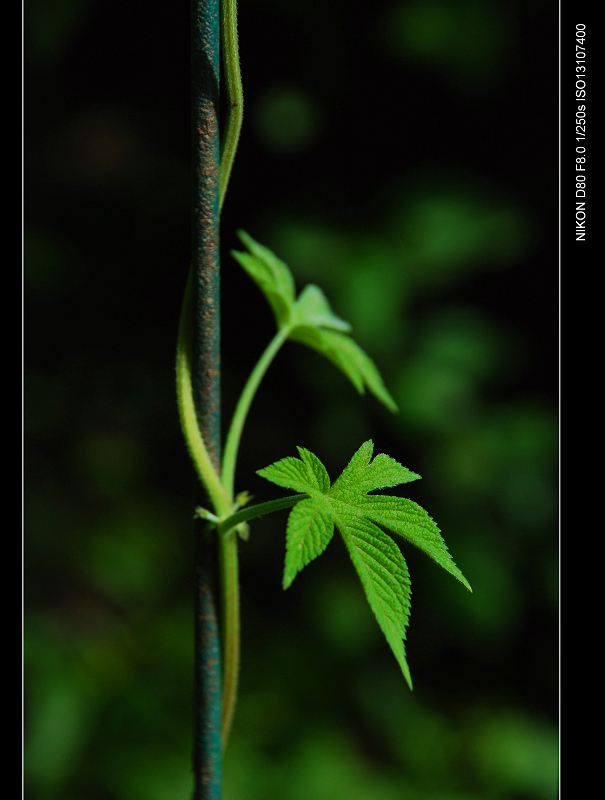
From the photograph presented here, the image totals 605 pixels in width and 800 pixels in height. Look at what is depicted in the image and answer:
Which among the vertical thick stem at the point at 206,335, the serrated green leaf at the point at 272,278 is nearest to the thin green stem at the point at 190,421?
the vertical thick stem at the point at 206,335

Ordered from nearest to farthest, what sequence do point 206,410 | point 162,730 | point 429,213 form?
point 206,410 < point 162,730 < point 429,213

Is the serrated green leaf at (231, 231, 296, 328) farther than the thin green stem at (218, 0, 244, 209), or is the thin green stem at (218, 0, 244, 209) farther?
the serrated green leaf at (231, 231, 296, 328)

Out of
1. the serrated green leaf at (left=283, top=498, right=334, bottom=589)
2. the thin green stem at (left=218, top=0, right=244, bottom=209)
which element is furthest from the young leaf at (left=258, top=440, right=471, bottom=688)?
the thin green stem at (left=218, top=0, right=244, bottom=209)

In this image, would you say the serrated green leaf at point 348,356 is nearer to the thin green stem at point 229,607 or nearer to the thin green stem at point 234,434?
the thin green stem at point 234,434

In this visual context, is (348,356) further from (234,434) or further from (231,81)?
(231,81)

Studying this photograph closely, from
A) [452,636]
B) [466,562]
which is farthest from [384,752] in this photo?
[466,562]

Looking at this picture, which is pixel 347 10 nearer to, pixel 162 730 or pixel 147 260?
pixel 147 260

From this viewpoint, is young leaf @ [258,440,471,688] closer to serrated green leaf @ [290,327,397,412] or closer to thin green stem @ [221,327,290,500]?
thin green stem @ [221,327,290,500]
